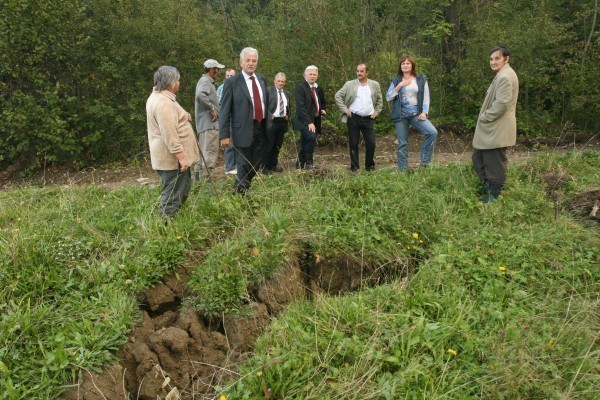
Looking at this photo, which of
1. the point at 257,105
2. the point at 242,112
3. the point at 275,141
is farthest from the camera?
the point at 275,141

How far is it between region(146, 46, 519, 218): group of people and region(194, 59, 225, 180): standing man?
15 mm

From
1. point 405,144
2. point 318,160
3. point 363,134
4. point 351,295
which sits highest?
point 363,134

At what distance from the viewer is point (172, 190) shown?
15.8ft

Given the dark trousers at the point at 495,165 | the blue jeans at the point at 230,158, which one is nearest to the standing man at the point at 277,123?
the blue jeans at the point at 230,158

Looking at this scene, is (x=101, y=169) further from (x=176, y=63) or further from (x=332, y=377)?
(x=332, y=377)

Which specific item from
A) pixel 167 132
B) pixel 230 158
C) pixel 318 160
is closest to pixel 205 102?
pixel 230 158

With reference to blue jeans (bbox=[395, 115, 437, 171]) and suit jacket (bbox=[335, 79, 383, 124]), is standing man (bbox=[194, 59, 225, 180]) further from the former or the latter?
blue jeans (bbox=[395, 115, 437, 171])

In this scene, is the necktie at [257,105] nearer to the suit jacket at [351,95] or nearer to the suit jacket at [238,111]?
the suit jacket at [238,111]

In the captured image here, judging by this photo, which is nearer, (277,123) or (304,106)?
(304,106)

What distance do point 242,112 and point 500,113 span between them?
2980 millimetres

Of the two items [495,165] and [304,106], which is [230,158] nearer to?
[304,106]

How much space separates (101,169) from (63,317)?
6898mm

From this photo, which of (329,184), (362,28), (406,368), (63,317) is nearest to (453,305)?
(406,368)

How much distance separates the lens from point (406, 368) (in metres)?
2.94
